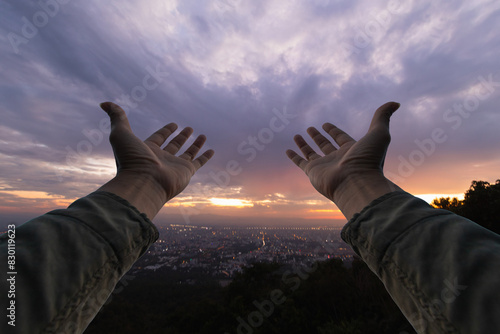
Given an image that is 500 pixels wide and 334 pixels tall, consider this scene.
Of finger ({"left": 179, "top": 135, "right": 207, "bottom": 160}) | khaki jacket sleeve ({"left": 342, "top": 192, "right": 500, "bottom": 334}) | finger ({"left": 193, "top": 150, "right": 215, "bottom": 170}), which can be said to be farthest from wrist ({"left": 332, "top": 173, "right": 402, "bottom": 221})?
finger ({"left": 179, "top": 135, "right": 207, "bottom": 160})

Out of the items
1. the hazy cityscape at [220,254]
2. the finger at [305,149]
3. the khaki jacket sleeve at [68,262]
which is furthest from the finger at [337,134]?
the hazy cityscape at [220,254]

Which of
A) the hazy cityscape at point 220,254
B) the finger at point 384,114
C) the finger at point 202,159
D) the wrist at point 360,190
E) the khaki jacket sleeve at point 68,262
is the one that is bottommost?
the hazy cityscape at point 220,254

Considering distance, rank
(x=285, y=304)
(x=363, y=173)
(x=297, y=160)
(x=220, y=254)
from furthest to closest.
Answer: (x=220, y=254) < (x=285, y=304) < (x=297, y=160) < (x=363, y=173)

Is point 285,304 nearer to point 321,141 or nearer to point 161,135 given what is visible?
point 321,141

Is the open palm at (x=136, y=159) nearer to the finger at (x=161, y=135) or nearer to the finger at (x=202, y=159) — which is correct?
the finger at (x=161, y=135)

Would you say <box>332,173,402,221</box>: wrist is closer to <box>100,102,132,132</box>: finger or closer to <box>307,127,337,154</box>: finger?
<box>307,127,337,154</box>: finger

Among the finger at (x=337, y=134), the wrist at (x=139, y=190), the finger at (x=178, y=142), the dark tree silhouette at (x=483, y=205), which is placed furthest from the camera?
the dark tree silhouette at (x=483, y=205)

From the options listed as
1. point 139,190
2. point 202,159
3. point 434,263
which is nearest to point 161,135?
point 202,159

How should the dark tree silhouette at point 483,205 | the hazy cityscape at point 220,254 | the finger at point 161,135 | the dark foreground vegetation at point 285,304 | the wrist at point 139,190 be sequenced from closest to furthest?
the wrist at point 139,190 → the finger at point 161,135 → the dark foreground vegetation at point 285,304 → the dark tree silhouette at point 483,205 → the hazy cityscape at point 220,254
